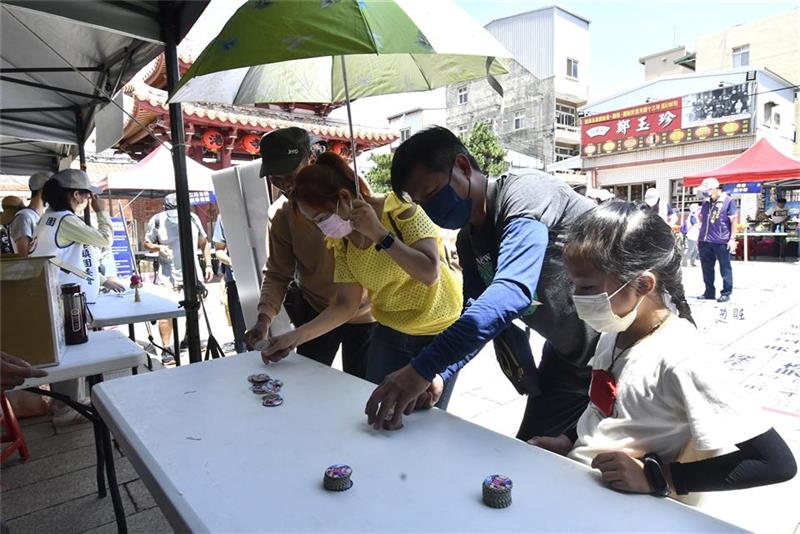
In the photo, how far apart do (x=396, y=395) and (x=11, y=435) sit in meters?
2.41

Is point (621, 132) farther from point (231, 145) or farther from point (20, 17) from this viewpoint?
point (20, 17)

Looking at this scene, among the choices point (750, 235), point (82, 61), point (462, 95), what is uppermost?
point (462, 95)

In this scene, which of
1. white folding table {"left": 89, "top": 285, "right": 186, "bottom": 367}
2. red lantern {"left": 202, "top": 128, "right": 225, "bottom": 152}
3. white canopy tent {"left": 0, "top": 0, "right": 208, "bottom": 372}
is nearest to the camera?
white canopy tent {"left": 0, "top": 0, "right": 208, "bottom": 372}

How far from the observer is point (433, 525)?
2.35 feet

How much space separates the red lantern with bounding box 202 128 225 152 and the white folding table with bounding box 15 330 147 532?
731 cm

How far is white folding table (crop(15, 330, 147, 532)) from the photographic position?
1.61 metres

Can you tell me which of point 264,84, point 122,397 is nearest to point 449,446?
point 122,397

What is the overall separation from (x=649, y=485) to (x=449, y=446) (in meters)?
0.35

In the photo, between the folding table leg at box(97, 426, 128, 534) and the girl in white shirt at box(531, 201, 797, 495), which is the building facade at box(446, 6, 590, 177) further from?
the girl in white shirt at box(531, 201, 797, 495)

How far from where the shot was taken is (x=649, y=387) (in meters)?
0.88

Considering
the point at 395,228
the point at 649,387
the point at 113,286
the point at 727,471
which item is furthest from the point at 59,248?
the point at 727,471

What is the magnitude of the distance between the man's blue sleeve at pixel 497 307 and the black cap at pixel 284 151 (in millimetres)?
1130

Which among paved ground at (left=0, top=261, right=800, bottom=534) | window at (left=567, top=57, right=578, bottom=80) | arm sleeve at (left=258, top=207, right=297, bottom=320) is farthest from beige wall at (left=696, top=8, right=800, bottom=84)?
arm sleeve at (left=258, top=207, right=297, bottom=320)

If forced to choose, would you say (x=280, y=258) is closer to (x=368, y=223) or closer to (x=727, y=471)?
(x=368, y=223)
